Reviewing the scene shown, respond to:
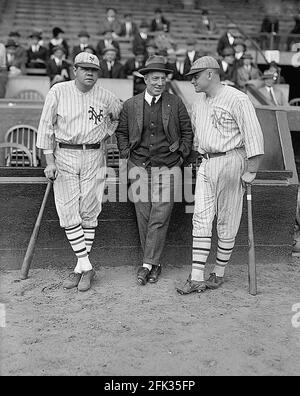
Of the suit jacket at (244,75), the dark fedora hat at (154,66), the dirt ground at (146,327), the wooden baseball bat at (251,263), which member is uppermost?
the dark fedora hat at (154,66)

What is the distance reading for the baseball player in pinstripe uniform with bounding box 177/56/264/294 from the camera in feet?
15.4

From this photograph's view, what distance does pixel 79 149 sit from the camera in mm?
4918

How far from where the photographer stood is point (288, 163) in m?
5.95

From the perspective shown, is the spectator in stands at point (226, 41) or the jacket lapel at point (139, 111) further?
the spectator in stands at point (226, 41)

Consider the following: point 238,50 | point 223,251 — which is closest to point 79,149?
point 223,251

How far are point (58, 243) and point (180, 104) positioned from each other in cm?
174

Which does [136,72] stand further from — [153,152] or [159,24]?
[153,152]

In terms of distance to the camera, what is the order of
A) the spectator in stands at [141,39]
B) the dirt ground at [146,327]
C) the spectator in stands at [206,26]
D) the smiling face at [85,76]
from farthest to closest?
1. the spectator in stands at [206,26]
2. the spectator in stands at [141,39]
3. the smiling face at [85,76]
4. the dirt ground at [146,327]

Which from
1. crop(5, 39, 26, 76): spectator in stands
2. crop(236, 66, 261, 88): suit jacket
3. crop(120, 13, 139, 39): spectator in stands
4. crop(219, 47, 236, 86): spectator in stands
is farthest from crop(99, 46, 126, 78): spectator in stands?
crop(120, 13, 139, 39): spectator in stands

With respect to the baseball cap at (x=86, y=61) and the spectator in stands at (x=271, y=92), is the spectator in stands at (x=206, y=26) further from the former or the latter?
the baseball cap at (x=86, y=61)

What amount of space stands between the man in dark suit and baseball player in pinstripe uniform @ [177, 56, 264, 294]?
8.0 inches

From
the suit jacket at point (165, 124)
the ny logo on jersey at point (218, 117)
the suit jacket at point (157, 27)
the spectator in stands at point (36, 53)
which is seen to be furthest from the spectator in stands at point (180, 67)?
the ny logo on jersey at point (218, 117)

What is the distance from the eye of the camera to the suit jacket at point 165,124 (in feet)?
16.5
